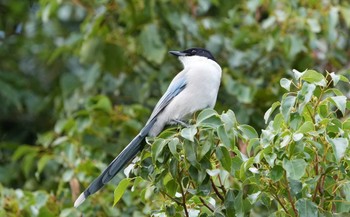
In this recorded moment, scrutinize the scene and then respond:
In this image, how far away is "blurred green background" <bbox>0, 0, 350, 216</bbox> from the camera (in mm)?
5805

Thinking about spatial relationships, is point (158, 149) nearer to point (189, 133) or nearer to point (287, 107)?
point (189, 133)

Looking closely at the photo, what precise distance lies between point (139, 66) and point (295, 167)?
3622mm

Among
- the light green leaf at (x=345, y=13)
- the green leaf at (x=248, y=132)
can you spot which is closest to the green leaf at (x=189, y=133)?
the green leaf at (x=248, y=132)

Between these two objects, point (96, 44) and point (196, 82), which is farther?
point (96, 44)

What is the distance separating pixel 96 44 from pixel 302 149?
3.35m

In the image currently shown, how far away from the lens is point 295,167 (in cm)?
324

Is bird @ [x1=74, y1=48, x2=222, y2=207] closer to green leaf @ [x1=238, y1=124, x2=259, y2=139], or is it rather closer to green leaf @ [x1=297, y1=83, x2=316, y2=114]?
green leaf @ [x1=238, y1=124, x2=259, y2=139]

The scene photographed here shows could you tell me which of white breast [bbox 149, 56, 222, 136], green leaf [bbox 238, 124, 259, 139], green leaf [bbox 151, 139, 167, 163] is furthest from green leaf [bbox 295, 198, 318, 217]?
white breast [bbox 149, 56, 222, 136]

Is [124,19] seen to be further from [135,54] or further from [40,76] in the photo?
[40,76]

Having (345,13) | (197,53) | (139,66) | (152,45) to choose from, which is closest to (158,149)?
(197,53)

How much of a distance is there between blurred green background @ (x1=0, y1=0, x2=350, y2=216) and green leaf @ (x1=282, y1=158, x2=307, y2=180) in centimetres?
232

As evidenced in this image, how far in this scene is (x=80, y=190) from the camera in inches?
203

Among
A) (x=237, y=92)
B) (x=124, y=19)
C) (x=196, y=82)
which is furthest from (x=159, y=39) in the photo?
(x=196, y=82)

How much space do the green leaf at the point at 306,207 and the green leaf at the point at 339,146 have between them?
0.76ft
